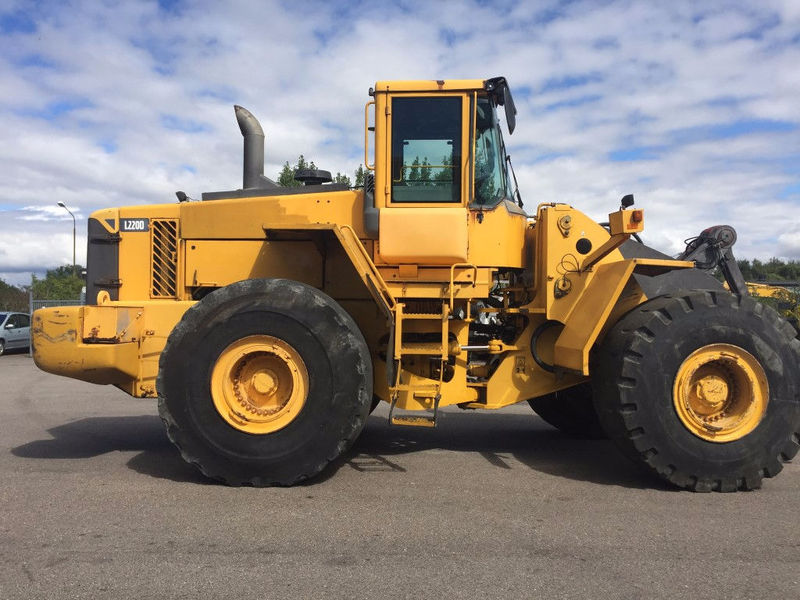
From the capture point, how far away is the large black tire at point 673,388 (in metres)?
4.36

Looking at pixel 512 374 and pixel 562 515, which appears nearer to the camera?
pixel 562 515

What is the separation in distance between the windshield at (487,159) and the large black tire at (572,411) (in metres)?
2.21

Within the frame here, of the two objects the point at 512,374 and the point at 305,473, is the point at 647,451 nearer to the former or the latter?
the point at 512,374

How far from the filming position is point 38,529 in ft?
12.0

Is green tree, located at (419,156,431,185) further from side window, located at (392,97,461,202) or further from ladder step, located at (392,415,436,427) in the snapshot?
ladder step, located at (392,415,436,427)

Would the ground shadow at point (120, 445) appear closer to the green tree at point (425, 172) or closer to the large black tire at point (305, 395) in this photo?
the large black tire at point (305, 395)

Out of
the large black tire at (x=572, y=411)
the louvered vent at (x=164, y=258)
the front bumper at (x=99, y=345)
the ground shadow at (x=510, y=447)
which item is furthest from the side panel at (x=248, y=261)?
the large black tire at (x=572, y=411)

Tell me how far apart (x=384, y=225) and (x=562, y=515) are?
259 centimetres

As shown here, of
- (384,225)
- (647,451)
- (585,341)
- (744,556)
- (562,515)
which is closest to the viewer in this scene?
(744,556)

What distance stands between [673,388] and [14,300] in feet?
115

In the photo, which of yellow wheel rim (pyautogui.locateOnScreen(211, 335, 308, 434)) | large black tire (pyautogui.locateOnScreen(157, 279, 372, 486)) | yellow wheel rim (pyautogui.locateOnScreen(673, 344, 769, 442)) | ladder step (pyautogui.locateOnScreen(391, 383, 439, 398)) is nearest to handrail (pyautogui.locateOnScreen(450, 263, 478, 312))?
ladder step (pyautogui.locateOnScreen(391, 383, 439, 398))

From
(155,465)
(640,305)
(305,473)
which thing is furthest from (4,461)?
(640,305)

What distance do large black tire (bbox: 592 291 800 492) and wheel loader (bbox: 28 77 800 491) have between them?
0.02 meters

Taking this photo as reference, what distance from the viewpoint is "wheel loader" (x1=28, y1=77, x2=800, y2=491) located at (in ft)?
14.4
